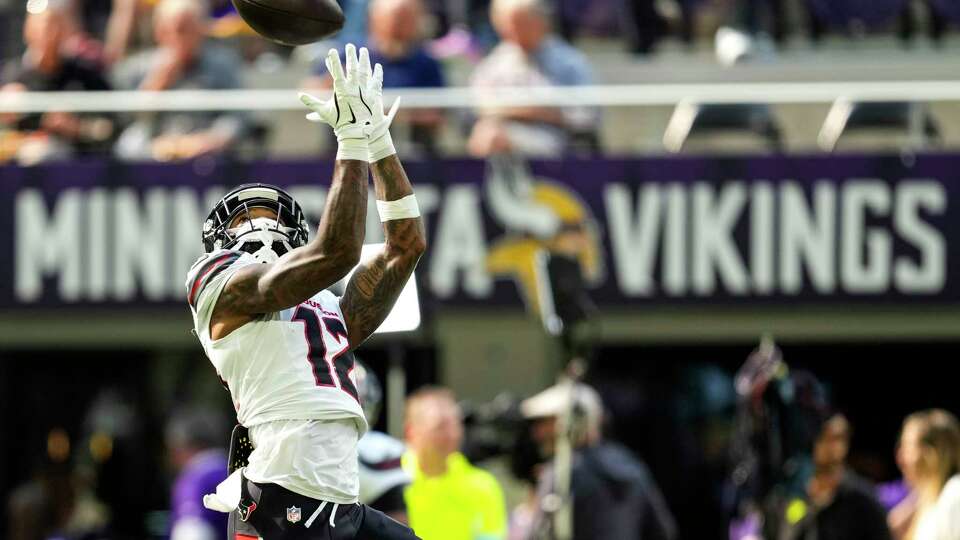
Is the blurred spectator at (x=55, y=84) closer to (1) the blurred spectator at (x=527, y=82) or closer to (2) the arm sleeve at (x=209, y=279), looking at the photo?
(1) the blurred spectator at (x=527, y=82)

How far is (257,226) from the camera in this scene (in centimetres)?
501

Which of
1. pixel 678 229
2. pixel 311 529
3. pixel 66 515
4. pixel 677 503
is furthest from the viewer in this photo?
pixel 677 503

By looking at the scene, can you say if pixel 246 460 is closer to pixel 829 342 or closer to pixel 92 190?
pixel 92 190

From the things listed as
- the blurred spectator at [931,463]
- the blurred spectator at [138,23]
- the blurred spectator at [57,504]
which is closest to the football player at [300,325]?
the blurred spectator at [931,463]

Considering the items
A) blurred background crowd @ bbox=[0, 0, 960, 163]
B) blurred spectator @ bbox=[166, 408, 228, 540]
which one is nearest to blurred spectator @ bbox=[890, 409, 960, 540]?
blurred background crowd @ bbox=[0, 0, 960, 163]

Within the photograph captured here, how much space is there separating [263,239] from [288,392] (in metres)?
0.43

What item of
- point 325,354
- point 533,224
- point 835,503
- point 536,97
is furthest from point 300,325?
point 536,97

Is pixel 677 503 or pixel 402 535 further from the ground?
pixel 402 535

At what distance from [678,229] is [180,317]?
109 inches

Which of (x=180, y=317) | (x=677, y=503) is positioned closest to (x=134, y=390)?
(x=180, y=317)

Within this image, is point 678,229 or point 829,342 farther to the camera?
point 829,342

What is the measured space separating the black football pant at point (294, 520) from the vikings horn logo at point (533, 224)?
484cm

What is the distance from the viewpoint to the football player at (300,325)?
4715 millimetres

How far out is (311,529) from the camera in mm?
4816
